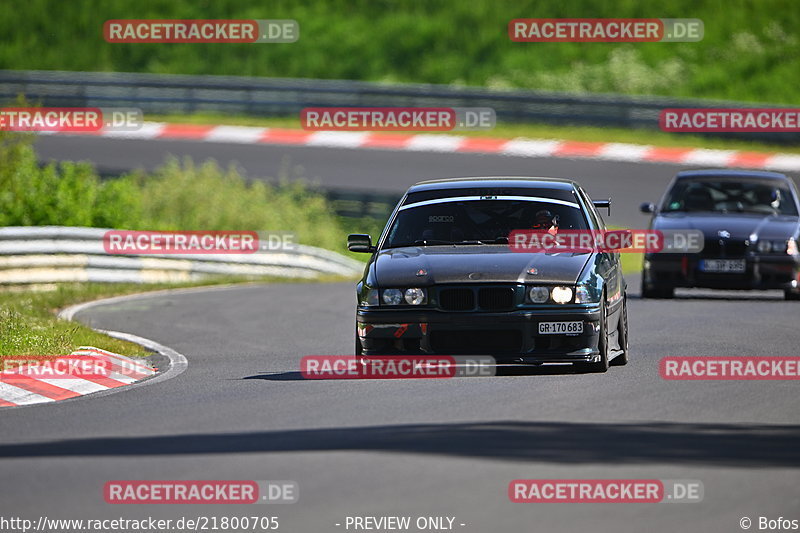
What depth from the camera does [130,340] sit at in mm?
15711

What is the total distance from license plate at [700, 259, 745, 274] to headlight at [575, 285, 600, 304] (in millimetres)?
7894

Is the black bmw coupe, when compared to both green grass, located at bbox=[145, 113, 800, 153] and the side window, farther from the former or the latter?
green grass, located at bbox=[145, 113, 800, 153]

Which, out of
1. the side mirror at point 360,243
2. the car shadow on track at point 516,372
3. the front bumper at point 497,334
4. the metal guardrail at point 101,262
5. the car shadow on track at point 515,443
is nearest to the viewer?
the car shadow on track at point 515,443

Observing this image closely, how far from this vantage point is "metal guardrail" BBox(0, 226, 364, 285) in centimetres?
2159

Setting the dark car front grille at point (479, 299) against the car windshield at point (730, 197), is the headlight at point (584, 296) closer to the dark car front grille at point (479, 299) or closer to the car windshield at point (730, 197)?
the dark car front grille at point (479, 299)

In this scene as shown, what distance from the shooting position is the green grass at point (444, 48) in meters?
41.3

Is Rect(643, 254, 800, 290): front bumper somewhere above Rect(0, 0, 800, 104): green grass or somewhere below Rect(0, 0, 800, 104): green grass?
below

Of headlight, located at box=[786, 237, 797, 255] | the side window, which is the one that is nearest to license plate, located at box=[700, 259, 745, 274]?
headlight, located at box=[786, 237, 797, 255]

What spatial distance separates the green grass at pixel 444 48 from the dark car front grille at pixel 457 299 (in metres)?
29.6

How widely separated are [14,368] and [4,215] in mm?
12483

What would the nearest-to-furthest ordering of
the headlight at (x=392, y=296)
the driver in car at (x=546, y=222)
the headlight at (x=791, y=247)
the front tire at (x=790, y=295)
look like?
the headlight at (x=392, y=296) → the driver in car at (x=546, y=222) → the headlight at (x=791, y=247) → the front tire at (x=790, y=295)

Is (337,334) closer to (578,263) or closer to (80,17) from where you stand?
(578,263)

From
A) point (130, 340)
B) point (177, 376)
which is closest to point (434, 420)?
point (177, 376)

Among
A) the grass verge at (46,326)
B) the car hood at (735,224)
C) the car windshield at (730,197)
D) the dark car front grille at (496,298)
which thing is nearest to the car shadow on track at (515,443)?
the dark car front grille at (496,298)
